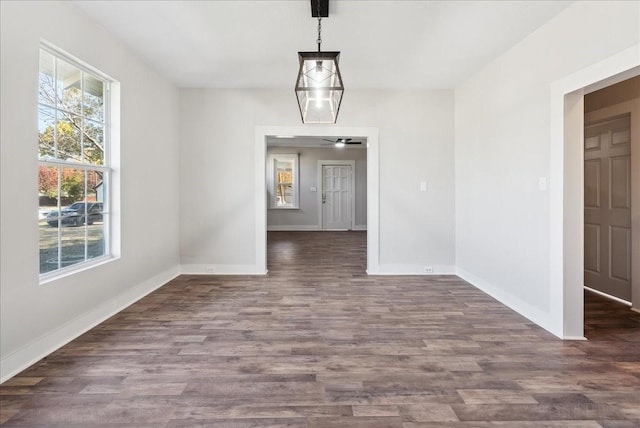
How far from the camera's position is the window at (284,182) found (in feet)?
33.5

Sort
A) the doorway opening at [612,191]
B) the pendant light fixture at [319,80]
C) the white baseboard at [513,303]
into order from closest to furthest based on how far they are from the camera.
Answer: the pendant light fixture at [319,80]
the white baseboard at [513,303]
the doorway opening at [612,191]

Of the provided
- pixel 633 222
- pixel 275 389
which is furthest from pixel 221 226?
pixel 633 222

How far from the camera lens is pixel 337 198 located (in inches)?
412

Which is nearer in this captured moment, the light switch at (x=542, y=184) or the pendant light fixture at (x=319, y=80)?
the pendant light fixture at (x=319, y=80)

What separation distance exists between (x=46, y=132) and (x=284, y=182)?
7965mm

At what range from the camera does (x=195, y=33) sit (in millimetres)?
3035

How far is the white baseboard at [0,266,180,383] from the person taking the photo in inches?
80.4

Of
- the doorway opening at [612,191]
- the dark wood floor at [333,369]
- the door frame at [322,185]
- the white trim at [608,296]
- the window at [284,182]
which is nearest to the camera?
the dark wood floor at [333,369]

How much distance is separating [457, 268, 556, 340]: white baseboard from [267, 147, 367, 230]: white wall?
20.5ft

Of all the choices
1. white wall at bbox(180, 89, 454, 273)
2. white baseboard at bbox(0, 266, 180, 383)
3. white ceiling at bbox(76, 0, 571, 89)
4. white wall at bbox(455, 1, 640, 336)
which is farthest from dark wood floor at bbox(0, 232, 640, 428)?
white ceiling at bbox(76, 0, 571, 89)

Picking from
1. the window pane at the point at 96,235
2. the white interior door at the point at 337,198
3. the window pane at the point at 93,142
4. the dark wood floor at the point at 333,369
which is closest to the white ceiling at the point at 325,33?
the window pane at the point at 93,142

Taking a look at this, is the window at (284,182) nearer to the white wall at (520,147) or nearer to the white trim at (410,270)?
the white trim at (410,270)

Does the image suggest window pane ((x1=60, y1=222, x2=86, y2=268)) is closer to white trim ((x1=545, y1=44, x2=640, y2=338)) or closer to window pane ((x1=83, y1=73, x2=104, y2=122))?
window pane ((x1=83, y1=73, x2=104, y2=122))

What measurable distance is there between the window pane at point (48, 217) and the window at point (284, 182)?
25.4ft
